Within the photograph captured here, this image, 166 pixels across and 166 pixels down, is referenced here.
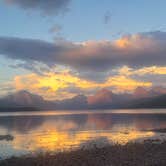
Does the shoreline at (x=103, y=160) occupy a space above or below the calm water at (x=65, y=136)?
below

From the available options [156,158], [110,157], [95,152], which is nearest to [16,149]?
[95,152]

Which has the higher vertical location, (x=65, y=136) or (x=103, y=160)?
(x=65, y=136)

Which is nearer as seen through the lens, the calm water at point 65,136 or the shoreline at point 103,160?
the shoreline at point 103,160

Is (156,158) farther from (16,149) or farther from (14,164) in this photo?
(16,149)

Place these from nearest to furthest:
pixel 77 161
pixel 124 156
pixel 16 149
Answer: pixel 77 161
pixel 124 156
pixel 16 149

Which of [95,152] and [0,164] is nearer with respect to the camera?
[0,164]

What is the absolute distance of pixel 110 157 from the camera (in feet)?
84.8

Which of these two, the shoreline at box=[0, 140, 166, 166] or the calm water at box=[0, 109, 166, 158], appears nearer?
the shoreline at box=[0, 140, 166, 166]

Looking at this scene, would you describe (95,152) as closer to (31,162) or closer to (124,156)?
(124,156)

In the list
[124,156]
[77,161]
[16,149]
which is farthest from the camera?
[16,149]

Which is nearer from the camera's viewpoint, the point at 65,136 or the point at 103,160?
the point at 103,160

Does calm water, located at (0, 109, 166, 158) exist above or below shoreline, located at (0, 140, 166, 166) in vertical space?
above

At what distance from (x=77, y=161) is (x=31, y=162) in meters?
3.39

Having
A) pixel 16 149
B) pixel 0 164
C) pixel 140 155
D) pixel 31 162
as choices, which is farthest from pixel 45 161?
pixel 16 149
